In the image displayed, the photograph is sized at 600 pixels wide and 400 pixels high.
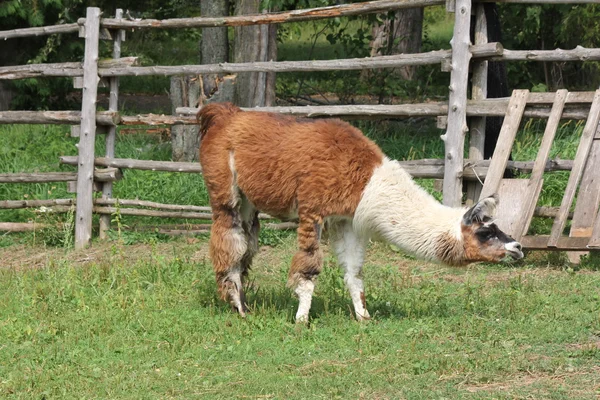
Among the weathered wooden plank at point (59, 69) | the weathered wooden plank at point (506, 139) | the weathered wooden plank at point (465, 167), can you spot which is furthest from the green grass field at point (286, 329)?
the weathered wooden plank at point (59, 69)

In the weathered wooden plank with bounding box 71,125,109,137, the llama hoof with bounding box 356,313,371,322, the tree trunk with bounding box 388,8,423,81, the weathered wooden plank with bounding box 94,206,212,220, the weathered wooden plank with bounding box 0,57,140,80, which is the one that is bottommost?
the llama hoof with bounding box 356,313,371,322

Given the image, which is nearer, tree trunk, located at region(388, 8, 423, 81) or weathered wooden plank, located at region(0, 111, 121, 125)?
weathered wooden plank, located at region(0, 111, 121, 125)

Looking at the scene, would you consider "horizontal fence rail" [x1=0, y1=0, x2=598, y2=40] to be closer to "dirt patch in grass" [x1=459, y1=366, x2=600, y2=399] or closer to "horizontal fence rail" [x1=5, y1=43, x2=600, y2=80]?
"horizontal fence rail" [x1=5, y1=43, x2=600, y2=80]

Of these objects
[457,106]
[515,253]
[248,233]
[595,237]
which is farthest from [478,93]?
[248,233]

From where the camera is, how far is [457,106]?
8.67 metres

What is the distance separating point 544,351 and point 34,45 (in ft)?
37.4

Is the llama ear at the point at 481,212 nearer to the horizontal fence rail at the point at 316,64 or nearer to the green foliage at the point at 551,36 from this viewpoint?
the horizontal fence rail at the point at 316,64

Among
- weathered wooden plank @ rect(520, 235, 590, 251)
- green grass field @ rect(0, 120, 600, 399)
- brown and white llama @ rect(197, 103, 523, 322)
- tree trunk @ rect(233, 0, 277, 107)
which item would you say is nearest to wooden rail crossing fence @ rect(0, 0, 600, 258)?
weathered wooden plank @ rect(520, 235, 590, 251)

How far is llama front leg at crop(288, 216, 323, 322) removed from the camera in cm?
675

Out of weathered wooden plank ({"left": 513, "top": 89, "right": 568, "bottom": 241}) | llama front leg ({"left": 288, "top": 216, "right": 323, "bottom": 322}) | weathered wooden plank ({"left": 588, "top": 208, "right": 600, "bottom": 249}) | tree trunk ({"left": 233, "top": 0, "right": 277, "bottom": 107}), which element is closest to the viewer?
llama front leg ({"left": 288, "top": 216, "right": 323, "bottom": 322})

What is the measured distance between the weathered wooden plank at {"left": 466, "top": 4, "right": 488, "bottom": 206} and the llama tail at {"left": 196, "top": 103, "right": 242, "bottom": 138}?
259 cm

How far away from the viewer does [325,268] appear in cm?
819

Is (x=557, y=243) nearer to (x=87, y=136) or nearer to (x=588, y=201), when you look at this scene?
(x=588, y=201)

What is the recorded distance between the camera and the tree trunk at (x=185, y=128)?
11.3 meters
